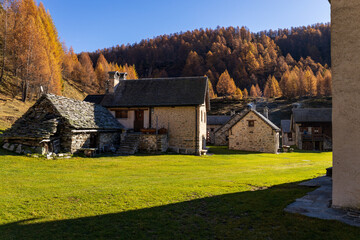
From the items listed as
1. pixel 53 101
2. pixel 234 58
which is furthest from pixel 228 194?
pixel 234 58

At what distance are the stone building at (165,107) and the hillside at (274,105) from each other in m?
46.8

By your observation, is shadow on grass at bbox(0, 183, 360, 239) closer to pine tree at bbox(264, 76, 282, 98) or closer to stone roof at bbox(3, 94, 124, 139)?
stone roof at bbox(3, 94, 124, 139)

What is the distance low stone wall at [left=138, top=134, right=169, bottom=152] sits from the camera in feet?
78.3

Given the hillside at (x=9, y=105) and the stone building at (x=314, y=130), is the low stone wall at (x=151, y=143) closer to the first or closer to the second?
the hillside at (x=9, y=105)

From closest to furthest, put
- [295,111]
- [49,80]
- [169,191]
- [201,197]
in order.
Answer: [201,197] → [169,191] → [49,80] → [295,111]

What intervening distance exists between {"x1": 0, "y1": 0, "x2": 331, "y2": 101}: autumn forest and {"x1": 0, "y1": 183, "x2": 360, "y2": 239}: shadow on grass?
23.4 meters

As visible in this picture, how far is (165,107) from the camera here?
25531 millimetres

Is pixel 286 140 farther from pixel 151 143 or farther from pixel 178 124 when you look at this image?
pixel 151 143

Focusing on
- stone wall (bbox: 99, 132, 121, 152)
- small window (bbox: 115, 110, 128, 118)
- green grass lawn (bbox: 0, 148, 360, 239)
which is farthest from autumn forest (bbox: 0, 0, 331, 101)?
green grass lawn (bbox: 0, 148, 360, 239)

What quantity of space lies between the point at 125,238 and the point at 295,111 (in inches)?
1911

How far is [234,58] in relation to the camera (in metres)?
148

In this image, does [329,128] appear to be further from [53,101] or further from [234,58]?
[234,58]

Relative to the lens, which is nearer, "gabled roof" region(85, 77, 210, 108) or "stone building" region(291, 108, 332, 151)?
"gabled roof" region(85, 77, 210, 108)

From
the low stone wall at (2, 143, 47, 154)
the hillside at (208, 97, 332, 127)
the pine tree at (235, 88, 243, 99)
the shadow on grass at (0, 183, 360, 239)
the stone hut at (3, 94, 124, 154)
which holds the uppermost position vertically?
the pine tree at (235, 88, 243, 99)
